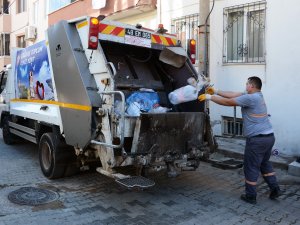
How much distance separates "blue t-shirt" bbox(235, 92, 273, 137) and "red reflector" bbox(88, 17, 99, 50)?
1.98m

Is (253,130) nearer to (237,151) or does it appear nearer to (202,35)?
(237,151)

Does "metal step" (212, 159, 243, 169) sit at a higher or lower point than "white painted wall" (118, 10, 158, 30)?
lower

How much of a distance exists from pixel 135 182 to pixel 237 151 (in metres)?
3.39

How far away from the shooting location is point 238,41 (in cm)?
801

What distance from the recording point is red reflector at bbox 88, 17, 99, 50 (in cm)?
450

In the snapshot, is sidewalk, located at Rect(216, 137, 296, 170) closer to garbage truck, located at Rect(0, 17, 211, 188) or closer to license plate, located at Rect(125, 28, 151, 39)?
garbage truck, located at Rect(0, 17, 211, 188)

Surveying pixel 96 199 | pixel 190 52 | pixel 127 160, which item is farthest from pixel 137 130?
pixel 190 52

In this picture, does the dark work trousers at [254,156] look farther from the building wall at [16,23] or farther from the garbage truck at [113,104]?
the building wall at [16,23]

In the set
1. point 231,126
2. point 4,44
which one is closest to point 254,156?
point 231,126

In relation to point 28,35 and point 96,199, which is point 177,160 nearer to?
point 96,199

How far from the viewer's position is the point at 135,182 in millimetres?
4230

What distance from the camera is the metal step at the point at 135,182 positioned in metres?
4.12

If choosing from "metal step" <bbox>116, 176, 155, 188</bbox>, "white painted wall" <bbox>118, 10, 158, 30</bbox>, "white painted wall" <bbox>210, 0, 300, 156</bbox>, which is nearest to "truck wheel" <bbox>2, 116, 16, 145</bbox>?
"white painted wall" <bbox>118, 10, 158, 30</bbox>

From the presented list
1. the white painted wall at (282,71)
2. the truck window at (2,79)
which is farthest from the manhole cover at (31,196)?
the truck window at (2,79)
